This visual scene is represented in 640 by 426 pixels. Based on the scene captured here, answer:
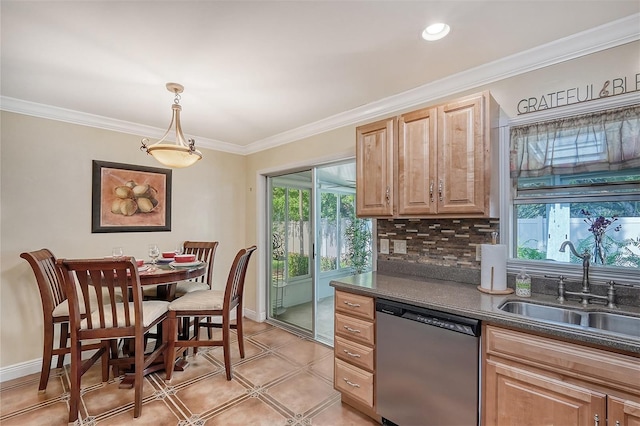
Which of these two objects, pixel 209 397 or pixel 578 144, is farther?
pixel 209 397

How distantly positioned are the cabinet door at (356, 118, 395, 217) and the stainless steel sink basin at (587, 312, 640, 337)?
1.28 metres

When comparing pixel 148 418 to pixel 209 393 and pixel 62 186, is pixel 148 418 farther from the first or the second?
pixel 62 186

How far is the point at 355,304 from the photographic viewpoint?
2086 millimetres

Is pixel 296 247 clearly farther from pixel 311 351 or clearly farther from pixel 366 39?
pixel 366 39

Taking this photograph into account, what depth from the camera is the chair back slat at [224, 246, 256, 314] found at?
2553mm

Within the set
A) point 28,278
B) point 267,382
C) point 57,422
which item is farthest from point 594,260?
point 28,278

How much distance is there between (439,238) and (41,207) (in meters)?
3.61

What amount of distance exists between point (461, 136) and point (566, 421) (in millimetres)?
1567

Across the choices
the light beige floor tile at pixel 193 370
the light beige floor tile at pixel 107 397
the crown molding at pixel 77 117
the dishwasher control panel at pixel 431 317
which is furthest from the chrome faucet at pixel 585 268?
the crown molding at pixel 77 117

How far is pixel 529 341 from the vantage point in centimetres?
138

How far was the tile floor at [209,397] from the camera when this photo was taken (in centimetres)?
205

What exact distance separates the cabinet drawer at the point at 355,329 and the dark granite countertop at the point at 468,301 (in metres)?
0.21

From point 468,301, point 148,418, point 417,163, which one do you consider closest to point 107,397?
point 148,418

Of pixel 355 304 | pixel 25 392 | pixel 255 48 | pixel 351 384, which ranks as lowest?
pixel 25 392
